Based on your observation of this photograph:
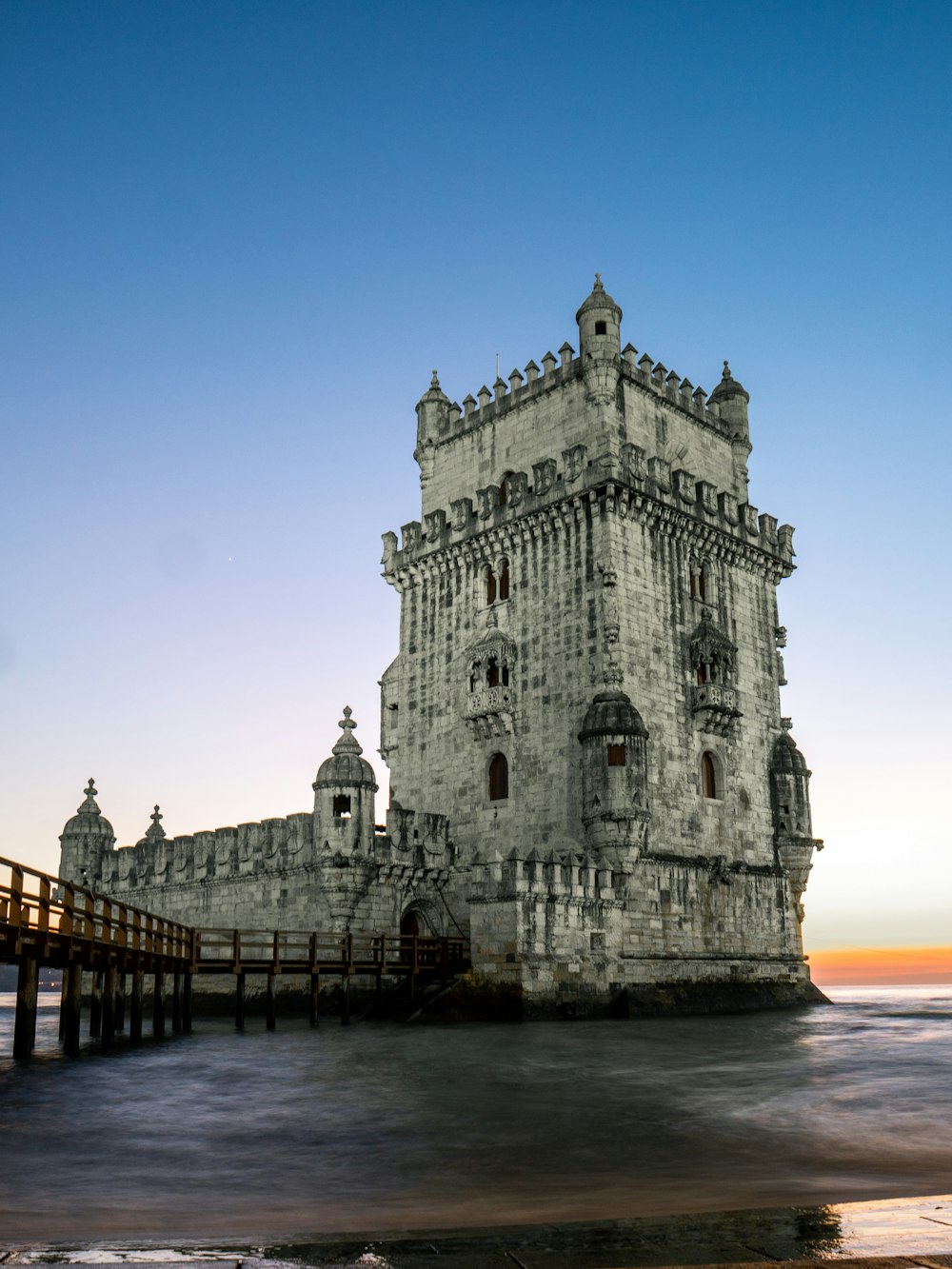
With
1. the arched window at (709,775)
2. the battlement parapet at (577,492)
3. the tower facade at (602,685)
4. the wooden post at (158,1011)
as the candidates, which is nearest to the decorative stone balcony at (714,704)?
the tower facade at (602,685)

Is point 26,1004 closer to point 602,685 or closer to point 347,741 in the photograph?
point 347,741

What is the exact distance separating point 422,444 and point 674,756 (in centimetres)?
1641

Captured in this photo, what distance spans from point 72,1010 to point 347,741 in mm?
12556

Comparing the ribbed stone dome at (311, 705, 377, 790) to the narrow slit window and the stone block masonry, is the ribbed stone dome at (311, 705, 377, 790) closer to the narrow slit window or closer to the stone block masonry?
the stone block masonry

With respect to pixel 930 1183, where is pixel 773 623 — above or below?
above

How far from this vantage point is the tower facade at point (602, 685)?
33.3 metres

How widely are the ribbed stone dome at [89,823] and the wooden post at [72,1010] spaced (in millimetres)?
23757

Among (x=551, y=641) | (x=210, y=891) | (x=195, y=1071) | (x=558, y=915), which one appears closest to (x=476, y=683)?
(x=551, y=641)

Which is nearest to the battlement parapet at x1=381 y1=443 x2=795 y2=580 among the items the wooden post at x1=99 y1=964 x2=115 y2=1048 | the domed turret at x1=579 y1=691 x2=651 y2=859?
the domed turret at x1=579 y1=691 x2=651 y2=859

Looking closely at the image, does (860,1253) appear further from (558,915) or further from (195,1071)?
(558,915)

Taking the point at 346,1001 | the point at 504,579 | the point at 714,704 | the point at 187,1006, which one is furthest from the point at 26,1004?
the point at 714,704

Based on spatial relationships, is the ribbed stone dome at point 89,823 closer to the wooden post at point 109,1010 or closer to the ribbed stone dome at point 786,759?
the wooden post at point 109,1010

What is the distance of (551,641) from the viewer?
37125mm

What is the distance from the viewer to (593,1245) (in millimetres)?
6820
